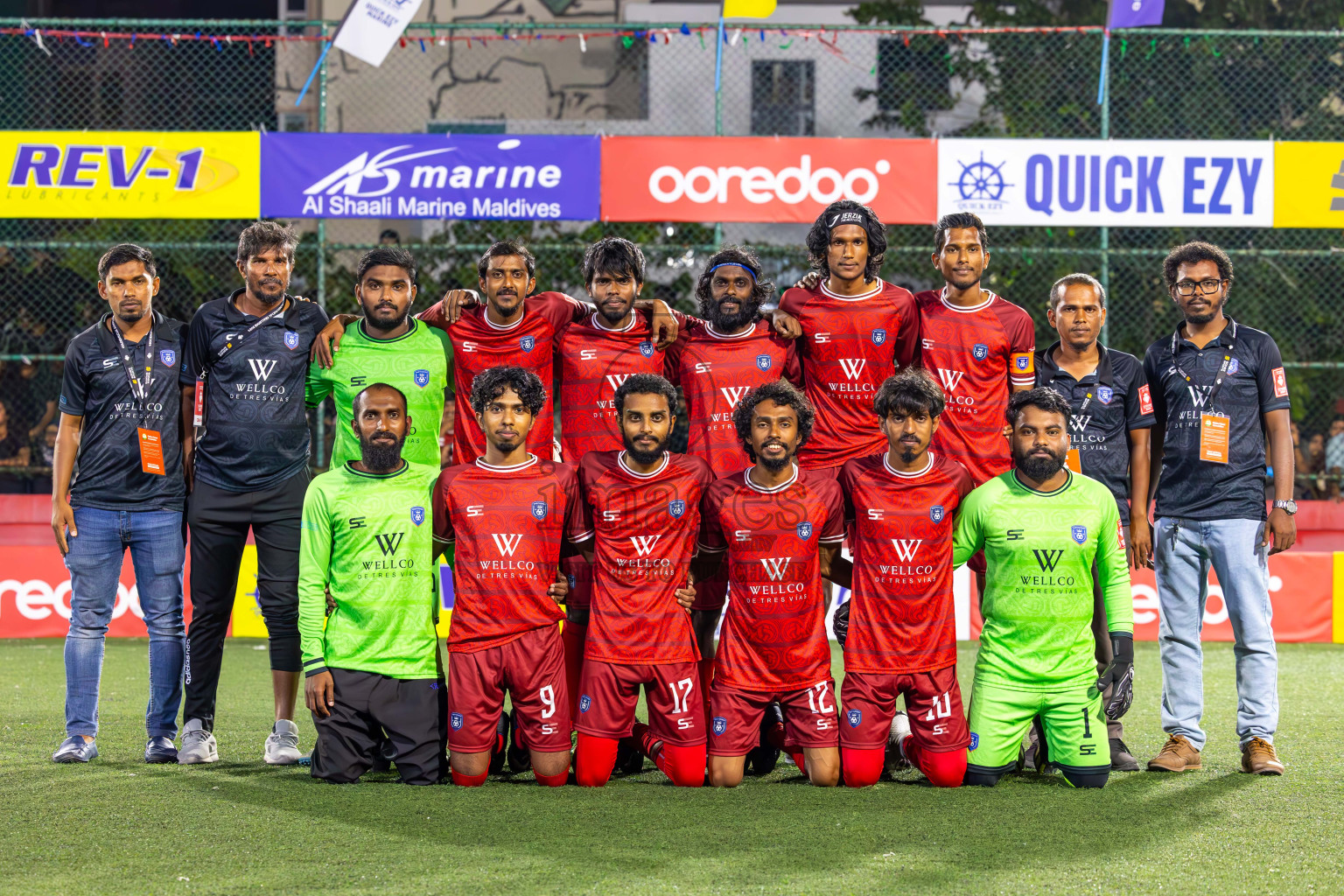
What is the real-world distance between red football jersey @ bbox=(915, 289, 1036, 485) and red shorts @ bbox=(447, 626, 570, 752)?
6.15 ft

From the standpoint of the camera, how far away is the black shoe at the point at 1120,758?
5.43 metres

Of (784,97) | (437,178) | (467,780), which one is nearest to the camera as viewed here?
(467,780)

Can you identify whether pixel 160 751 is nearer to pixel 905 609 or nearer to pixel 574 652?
pixel 574 652

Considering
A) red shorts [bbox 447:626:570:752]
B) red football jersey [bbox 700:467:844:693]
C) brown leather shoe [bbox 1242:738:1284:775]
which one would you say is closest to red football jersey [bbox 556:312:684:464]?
red football jersey [bbox 700:467:844:693]

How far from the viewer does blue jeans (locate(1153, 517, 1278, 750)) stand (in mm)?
5527

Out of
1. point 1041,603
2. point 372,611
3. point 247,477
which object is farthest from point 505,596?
point 1041,603

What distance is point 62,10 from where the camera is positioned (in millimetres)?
15852

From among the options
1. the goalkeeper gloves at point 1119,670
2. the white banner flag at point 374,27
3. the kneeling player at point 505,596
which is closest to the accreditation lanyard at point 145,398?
the kneeling player at point 505,596

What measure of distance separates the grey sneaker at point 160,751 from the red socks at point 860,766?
2.66m

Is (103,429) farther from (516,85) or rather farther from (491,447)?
(516,85)

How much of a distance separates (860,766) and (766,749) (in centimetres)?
43

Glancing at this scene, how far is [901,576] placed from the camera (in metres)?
5.07

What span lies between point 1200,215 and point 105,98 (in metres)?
10.4

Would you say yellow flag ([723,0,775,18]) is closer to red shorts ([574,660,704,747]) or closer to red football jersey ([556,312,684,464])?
red football jersey ([556,312,684,464])
